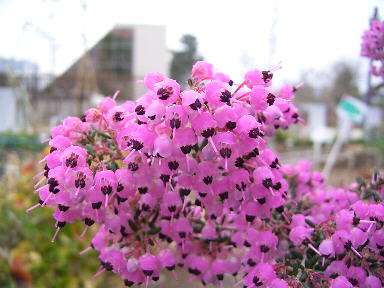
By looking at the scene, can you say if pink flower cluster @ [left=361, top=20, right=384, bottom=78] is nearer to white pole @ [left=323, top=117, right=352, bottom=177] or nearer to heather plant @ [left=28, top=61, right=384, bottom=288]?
heather plant @ [left=28, top=61, right=384, bottom=288]

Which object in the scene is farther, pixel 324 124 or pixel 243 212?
pixel 324 124

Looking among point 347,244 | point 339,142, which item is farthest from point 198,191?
point 339,142

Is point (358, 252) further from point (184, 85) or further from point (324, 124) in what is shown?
point (324, 124)

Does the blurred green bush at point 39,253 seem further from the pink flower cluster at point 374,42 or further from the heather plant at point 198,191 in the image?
the pink flower cluster at point 374,42

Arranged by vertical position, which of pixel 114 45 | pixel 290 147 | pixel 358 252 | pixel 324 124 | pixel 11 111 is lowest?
pixel 324 124

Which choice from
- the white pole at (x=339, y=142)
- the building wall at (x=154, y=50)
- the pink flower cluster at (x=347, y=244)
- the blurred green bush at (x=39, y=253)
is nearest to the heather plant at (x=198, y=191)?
the pink flower cluster at (x=347, y=244)

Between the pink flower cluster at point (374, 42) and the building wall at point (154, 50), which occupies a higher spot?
the pink flower cluster at point (374, 42)

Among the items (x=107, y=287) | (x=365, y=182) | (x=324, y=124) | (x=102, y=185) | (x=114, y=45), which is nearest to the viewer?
(x=102, y=185)

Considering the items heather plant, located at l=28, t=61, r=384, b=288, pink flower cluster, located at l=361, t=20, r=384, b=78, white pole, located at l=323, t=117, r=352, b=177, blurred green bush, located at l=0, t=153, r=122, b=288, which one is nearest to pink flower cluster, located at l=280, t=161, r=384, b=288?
heather plant, located at l=28, t=61, r=384, b=288

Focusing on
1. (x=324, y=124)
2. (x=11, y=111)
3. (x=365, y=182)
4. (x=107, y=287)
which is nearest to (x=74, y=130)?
(x=365, y=182)
